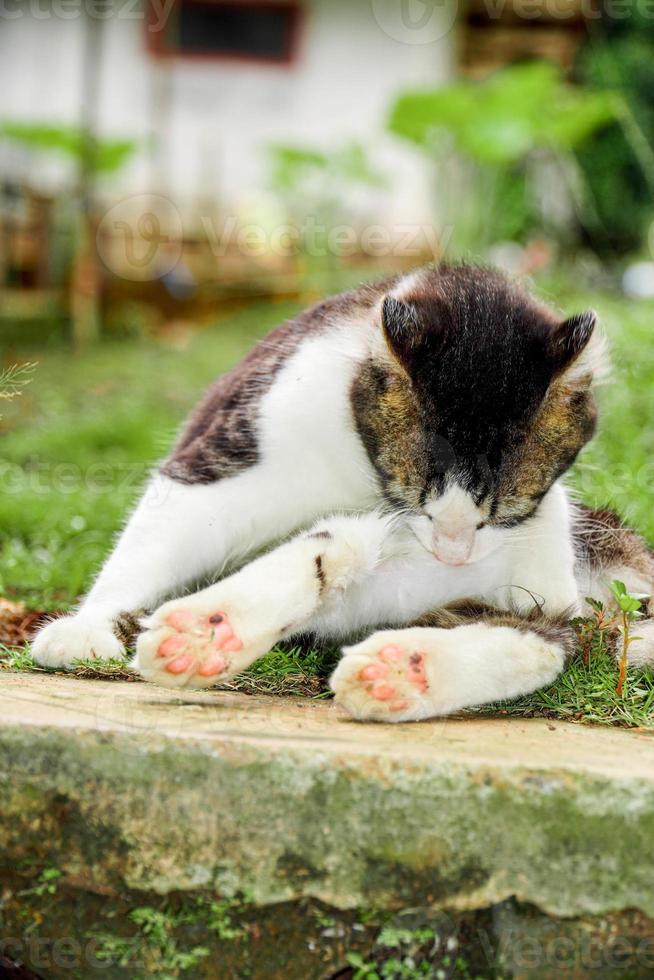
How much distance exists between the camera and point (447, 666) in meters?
2.21

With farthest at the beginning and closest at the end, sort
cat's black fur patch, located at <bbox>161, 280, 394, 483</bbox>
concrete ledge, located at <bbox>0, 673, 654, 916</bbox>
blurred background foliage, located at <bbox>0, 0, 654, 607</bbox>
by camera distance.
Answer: blurred background foliage, located at <bbox>0, 0, 654, 607</bbox>
cat's black fur patch, located at <bbox>161, 280, 394, 483</bbox>
concrete ledge, located at <bbox>0, 673, 654, 916</bbox>

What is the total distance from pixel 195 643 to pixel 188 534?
74 cm

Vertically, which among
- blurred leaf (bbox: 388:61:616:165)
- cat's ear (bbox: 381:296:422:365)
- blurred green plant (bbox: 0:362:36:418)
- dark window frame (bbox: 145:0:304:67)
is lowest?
blurred green plant (bbox: 0:362:36:418)

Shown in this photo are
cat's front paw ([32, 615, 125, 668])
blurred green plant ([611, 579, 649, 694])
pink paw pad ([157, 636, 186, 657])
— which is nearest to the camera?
pink paw pad ([157, 636, 186, 657])

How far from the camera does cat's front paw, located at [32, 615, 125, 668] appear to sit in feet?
8.48

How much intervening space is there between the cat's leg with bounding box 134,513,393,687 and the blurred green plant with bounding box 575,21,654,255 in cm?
1216

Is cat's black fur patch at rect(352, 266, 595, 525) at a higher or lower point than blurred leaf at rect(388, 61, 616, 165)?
lower

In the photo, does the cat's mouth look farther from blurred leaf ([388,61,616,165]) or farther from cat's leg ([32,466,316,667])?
blurred leaf ([388,61,616,165])

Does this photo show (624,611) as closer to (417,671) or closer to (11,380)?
(417,671)

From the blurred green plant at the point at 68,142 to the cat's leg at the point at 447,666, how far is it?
951 centimetres

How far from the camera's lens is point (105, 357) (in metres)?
9.97

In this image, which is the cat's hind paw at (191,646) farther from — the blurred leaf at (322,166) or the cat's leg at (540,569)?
the blurred leaf at (322,166)

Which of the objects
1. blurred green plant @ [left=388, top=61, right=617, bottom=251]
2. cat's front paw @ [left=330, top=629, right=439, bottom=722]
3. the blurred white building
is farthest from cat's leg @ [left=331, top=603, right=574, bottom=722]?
the blurred white building

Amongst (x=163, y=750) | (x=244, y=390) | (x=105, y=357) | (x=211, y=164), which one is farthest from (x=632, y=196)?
(x=163, y=750)
